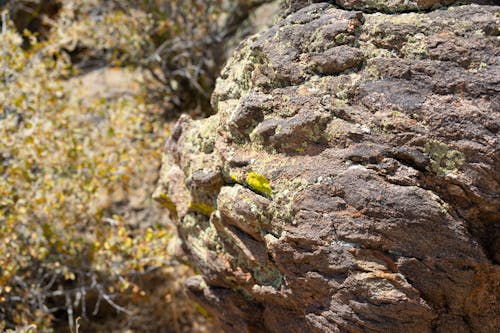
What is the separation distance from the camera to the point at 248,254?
3.83 meters

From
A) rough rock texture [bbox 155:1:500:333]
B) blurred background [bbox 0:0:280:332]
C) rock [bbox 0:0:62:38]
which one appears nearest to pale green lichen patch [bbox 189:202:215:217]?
rough rock texture [bbox 155:1:500:333]

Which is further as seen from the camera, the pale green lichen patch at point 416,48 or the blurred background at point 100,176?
the blurred background at point 100,176

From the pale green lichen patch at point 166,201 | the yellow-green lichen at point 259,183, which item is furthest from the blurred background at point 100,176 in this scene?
the yellow-green lichen at point 259,183

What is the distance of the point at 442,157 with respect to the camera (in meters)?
2.99

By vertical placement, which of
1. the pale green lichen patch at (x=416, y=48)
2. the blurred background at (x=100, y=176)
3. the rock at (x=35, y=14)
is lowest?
the blurred background at (x=100, y=176)

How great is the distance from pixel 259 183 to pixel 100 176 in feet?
10.5

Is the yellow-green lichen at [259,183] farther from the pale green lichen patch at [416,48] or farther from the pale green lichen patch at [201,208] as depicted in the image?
the pale green lichen patch at [416,48]

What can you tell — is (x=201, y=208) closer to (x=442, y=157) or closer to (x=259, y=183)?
(x=259, y=183)

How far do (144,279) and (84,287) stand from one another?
0.86 metres

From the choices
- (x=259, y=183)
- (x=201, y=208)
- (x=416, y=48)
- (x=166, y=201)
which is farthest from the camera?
(x=166, y=201)

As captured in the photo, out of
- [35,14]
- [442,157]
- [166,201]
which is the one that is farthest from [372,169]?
[35,14]

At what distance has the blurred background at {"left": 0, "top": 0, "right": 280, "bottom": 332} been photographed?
582 centimetres

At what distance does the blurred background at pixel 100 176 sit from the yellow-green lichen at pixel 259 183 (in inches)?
72.3

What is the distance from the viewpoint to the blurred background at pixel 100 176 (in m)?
5.82
